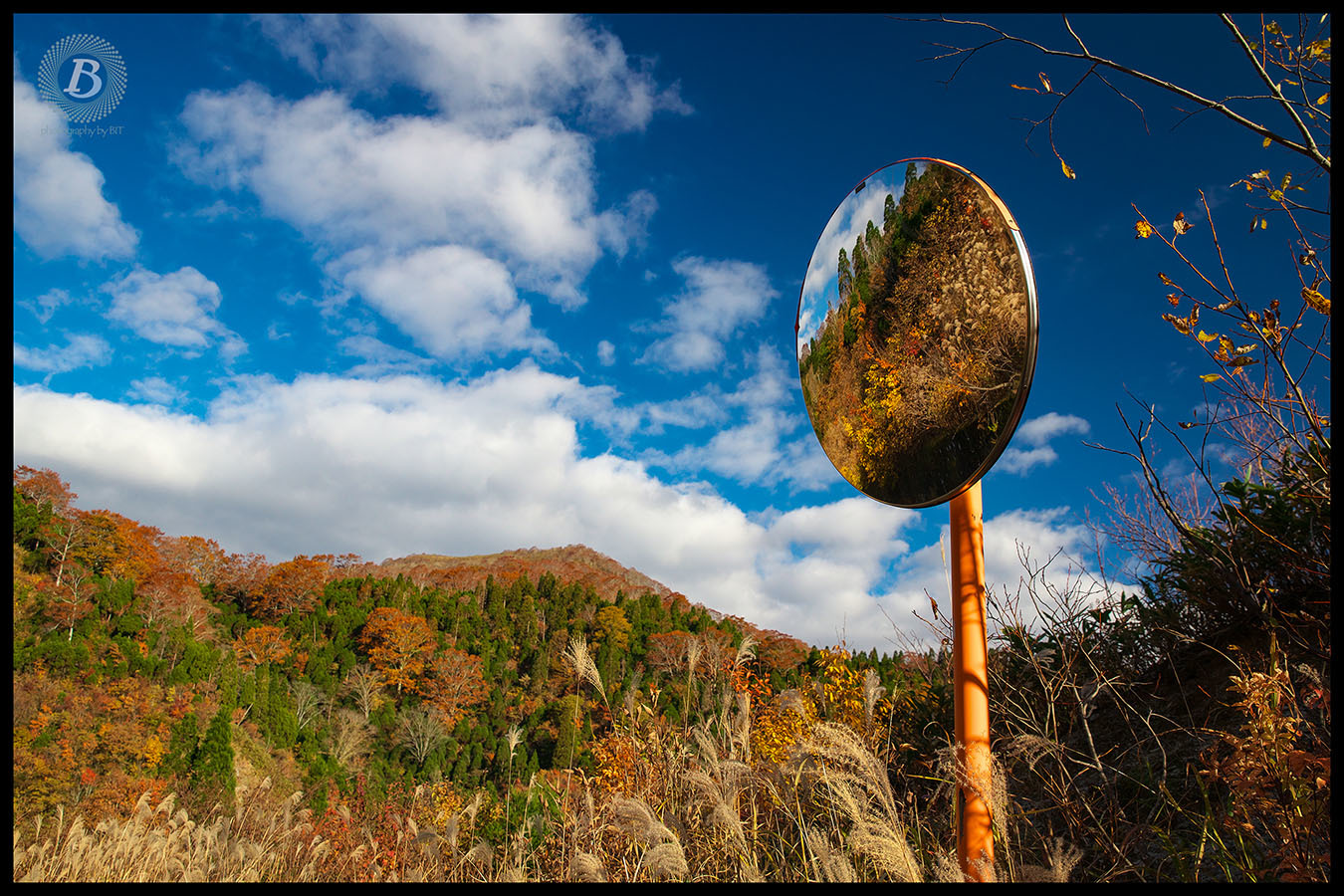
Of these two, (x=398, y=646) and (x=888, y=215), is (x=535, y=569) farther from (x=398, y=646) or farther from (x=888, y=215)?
(x=888, y=215)

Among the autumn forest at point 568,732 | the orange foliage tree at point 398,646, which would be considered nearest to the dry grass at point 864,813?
the autumn forest at point 568,732

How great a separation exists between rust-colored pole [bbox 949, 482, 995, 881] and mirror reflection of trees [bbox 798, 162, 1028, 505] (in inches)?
7.9

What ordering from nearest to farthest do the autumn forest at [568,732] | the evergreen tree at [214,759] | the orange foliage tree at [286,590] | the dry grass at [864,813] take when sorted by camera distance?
the dry grass at [864,813] < the autumn forest at [568,732] < the evergreen tree at [214,759] < the orange foliage tree at [286,590]

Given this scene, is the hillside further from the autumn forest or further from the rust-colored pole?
the rust-colored pole

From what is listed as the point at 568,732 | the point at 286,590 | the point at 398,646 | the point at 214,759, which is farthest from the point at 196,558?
the point at 568,732

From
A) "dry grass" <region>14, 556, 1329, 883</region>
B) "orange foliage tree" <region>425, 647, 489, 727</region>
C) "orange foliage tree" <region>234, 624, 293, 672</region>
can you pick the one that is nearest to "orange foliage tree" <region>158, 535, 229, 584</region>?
"orange foliage tree" <region>234, 624, 293, 672</region>

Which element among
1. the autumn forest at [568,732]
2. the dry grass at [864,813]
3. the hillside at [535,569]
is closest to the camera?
the dry grass at [864,813]

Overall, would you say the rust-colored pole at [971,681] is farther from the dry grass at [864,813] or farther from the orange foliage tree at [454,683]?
the orange foliage tree at [454,683]

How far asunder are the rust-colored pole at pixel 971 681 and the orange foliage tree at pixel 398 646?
48.3 meters

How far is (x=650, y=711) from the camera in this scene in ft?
13.8

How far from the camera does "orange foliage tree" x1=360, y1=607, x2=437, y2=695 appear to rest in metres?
45.8

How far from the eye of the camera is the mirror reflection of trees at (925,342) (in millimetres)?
2209

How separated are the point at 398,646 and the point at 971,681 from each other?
162 feet

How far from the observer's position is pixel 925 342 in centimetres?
255
